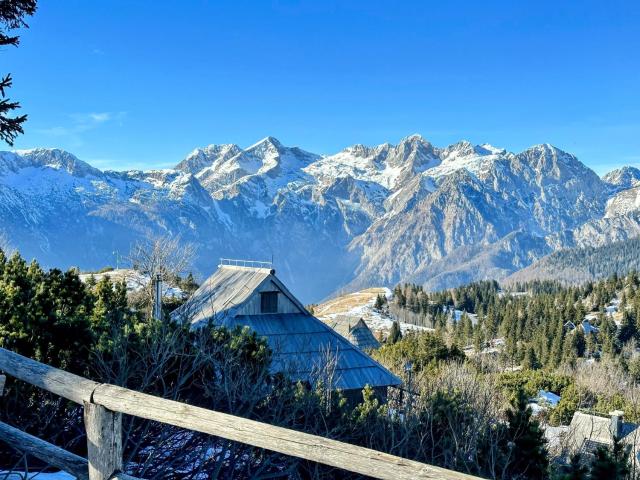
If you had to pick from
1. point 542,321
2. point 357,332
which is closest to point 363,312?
point 542,321

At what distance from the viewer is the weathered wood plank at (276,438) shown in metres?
3.23

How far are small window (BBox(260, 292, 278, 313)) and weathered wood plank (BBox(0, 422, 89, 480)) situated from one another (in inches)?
854

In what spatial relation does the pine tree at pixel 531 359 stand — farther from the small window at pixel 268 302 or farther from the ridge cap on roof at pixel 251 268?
the small window at pixel 268 302

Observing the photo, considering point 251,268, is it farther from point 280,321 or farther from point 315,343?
point 315,343

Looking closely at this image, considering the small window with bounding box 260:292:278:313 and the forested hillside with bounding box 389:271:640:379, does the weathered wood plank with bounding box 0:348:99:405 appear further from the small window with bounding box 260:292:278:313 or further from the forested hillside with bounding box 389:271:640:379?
the forested hillside with bounding box 389:271:640:379

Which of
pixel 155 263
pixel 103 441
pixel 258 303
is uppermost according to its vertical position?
pixel 155 263

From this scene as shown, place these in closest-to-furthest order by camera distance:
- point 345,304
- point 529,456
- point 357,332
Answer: point 529,456
point 357,332
point 345,304

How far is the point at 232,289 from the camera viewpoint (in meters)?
27.4

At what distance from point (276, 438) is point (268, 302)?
2291 cm

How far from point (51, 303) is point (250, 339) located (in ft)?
15.3

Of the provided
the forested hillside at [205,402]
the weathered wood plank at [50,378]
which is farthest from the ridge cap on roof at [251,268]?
the weathered wood plank at [50,378]

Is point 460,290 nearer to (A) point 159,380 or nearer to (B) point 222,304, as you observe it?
(B) point 222,304

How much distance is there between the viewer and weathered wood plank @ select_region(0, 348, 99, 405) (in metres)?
3.99

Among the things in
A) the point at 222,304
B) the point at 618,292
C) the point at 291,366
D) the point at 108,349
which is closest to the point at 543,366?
the point at 618,292
